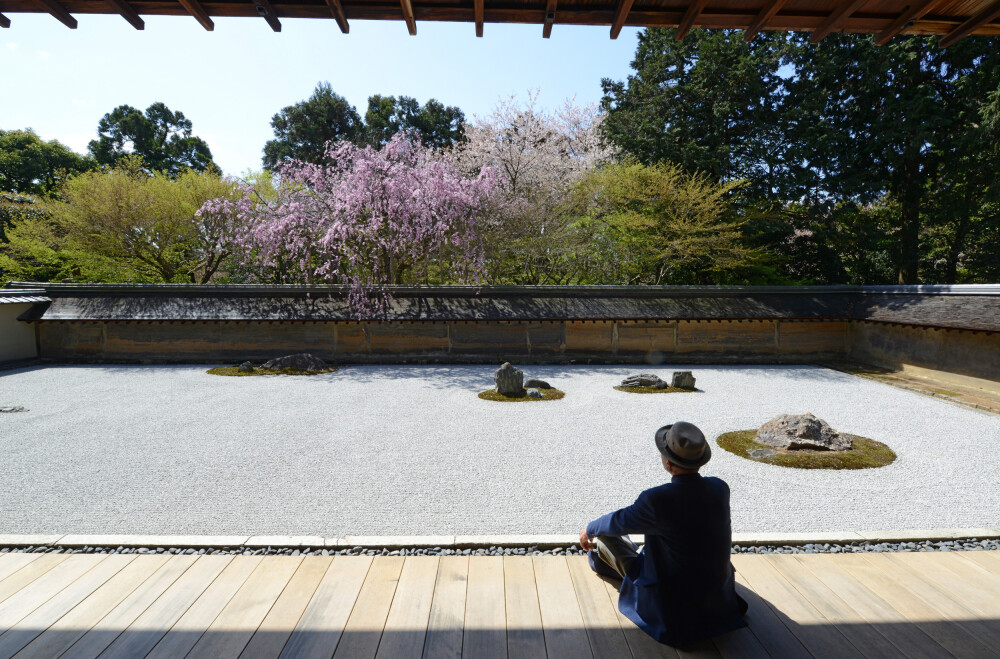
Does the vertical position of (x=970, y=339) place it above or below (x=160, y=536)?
above

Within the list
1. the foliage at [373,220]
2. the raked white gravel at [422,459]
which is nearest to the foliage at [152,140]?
the foliage at [373,220]

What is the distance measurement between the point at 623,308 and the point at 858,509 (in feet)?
29.6

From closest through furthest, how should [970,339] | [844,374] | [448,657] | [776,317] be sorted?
[448,657]
[970,339]
[844,374]
[776,317]

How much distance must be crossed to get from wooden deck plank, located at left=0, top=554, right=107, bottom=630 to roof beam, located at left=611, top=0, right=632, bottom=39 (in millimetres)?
5259

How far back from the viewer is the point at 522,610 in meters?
2.99

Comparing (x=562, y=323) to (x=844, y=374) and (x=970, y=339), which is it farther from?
(x=970, y=339)

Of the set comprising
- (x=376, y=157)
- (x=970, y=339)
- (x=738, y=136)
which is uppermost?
(x=738, y=136)

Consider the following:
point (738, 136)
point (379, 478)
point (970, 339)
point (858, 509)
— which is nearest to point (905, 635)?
point (858, 509)

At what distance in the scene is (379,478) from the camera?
565 cm

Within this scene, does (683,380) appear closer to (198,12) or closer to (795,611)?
(795,611)

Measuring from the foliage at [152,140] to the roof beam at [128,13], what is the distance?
A: 33.8m

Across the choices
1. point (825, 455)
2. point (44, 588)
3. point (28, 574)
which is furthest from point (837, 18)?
point (28, 574)

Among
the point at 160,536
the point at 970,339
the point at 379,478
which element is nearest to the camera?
the point at 160,536

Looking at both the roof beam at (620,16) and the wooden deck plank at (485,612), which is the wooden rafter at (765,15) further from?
the wooden deck plank at (485,612)
